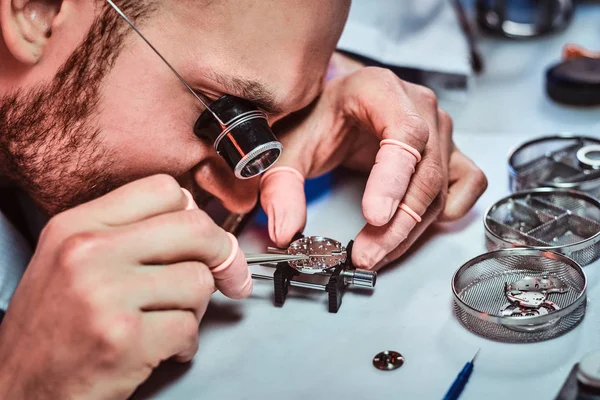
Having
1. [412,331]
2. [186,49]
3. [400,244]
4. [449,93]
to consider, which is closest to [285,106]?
[186,49]

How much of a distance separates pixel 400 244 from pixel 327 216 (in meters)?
0.21

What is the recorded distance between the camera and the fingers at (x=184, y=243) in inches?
35.4

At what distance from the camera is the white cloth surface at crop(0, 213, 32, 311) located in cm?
121

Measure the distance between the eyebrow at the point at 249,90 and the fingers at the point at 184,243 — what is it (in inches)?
10.1

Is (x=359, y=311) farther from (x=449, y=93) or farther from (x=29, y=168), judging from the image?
(x=449, y=93)

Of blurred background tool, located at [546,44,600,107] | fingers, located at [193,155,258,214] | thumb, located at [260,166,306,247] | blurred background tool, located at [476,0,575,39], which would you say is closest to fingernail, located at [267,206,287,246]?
thumb, located at [260,166,306,247]

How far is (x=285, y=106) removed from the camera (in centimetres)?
120

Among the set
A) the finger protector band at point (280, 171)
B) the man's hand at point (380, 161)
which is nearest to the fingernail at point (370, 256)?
the man's hand at point (380, 161)

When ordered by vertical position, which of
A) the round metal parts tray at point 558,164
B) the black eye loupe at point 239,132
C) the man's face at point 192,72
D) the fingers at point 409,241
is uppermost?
the man's face at point 192,72

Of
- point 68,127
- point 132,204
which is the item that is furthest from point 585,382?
point 68,127

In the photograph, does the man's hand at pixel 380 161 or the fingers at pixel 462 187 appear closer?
the man's hand at pixel 380 161

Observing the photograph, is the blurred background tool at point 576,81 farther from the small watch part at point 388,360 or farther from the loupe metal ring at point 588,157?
the small watch part at point 388,360

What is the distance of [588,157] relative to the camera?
135cm

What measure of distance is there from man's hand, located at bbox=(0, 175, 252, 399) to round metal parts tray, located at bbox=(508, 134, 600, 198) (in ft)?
2.12
